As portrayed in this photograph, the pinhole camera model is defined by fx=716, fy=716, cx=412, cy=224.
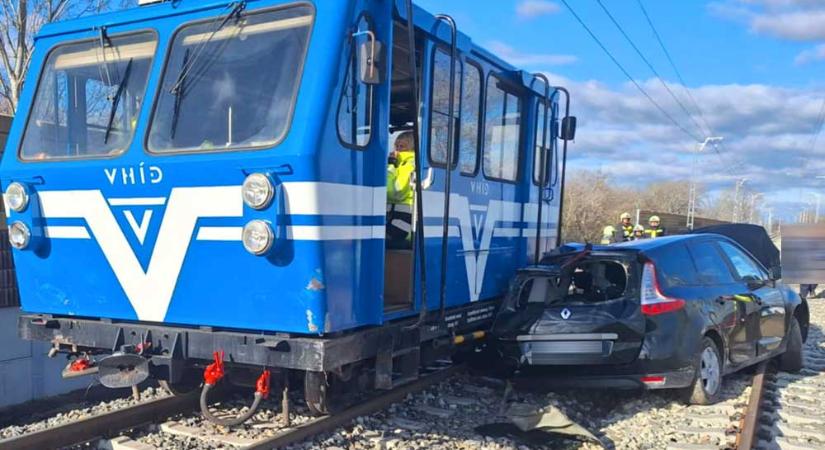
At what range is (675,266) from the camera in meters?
6.56

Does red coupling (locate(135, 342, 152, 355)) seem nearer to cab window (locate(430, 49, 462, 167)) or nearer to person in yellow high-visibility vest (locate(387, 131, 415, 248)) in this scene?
person in yellow high-visibility vest (locate(387, 131, 415, 248))

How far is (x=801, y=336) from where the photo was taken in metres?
8.51

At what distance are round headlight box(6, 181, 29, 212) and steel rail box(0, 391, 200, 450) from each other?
1.61 meters

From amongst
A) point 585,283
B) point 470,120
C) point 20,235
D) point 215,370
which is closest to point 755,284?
point 585,283

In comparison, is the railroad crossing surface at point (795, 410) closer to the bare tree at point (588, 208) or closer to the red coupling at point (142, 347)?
the red coupling at point (142, 347)

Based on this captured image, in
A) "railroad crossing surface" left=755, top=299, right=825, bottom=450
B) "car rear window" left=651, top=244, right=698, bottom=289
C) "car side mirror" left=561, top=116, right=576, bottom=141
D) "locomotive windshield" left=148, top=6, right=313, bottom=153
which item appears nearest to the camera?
"locomotive windshield" left=148, top=6, right=313, bottom=153

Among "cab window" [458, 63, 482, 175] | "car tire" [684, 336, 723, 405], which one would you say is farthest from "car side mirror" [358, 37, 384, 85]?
"car tire" [684, 336, 723, 405]

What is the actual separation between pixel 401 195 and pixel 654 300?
236cm

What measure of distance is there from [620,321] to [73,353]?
4.34 metres

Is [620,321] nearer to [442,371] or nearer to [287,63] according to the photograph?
[442,371]

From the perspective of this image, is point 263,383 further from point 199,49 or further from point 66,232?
point 199,49

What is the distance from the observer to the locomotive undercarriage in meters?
4.45

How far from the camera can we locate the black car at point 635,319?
6.03 m

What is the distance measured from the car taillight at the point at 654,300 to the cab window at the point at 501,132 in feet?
5.42
